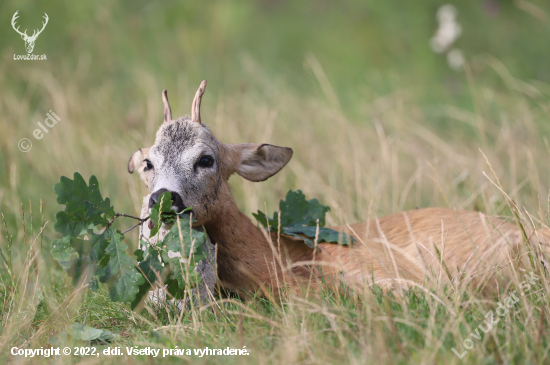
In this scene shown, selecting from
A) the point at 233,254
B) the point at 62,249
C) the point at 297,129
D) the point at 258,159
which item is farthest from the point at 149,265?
the point at 297,129

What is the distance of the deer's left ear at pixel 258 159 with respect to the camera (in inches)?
156

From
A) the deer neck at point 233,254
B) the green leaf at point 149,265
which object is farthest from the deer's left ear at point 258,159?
the green leaf at point 149,265

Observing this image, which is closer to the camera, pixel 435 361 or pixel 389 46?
pixel 435 361

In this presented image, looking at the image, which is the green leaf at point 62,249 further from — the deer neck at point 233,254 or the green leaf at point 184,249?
the deer neck at point 233,254

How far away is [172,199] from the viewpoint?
3182 millimetres

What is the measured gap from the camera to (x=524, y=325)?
2.64 metres

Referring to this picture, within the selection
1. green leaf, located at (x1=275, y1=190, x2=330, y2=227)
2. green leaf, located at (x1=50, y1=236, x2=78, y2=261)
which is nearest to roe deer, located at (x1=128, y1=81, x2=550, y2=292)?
green leaf, located at (x1=275, y1=190, x2=330, y2=227)

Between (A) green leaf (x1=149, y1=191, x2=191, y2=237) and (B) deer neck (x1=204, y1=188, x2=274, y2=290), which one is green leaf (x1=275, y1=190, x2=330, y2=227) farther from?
(A) green leaf (x1=149, y1=191, x2=191, y2=237)

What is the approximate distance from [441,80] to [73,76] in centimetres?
679

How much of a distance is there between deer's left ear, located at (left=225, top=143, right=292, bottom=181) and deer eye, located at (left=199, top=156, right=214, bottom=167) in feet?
1.39

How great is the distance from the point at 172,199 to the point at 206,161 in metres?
0.42

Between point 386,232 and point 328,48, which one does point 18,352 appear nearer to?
point 386,232

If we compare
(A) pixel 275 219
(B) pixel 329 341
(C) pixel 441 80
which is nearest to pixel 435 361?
(B) pixel 329 341

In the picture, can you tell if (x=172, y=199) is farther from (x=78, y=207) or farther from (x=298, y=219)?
(x=298, y=219)
